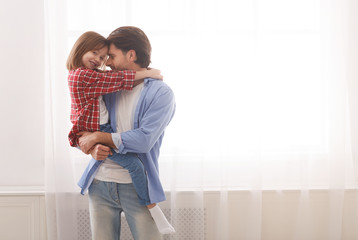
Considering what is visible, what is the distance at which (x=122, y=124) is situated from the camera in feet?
5.63

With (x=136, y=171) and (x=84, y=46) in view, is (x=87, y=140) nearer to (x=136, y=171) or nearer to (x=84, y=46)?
(x=136, y=171)

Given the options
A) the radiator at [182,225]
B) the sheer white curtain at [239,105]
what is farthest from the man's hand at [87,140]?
the radiator at [182,225]

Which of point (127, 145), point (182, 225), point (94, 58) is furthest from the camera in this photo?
point (182, 225)

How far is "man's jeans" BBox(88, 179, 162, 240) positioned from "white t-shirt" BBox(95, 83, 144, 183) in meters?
0.03

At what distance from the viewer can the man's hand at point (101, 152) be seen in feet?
5.36

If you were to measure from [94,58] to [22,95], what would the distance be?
101 centimetres

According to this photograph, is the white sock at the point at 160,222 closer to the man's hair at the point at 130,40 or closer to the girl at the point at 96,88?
the girl at the point at 96,88

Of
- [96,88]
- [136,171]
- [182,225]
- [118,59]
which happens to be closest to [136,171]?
[136,171]

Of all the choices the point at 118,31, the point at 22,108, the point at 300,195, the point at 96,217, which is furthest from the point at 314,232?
the point at 22,108

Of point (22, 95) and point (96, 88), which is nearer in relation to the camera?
point (96, 88)

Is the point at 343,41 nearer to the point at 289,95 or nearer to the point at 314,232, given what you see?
the point at 289,95

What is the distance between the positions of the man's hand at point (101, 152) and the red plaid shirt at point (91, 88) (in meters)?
0.09

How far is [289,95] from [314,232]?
3.02ft

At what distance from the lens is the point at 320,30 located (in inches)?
95.6
